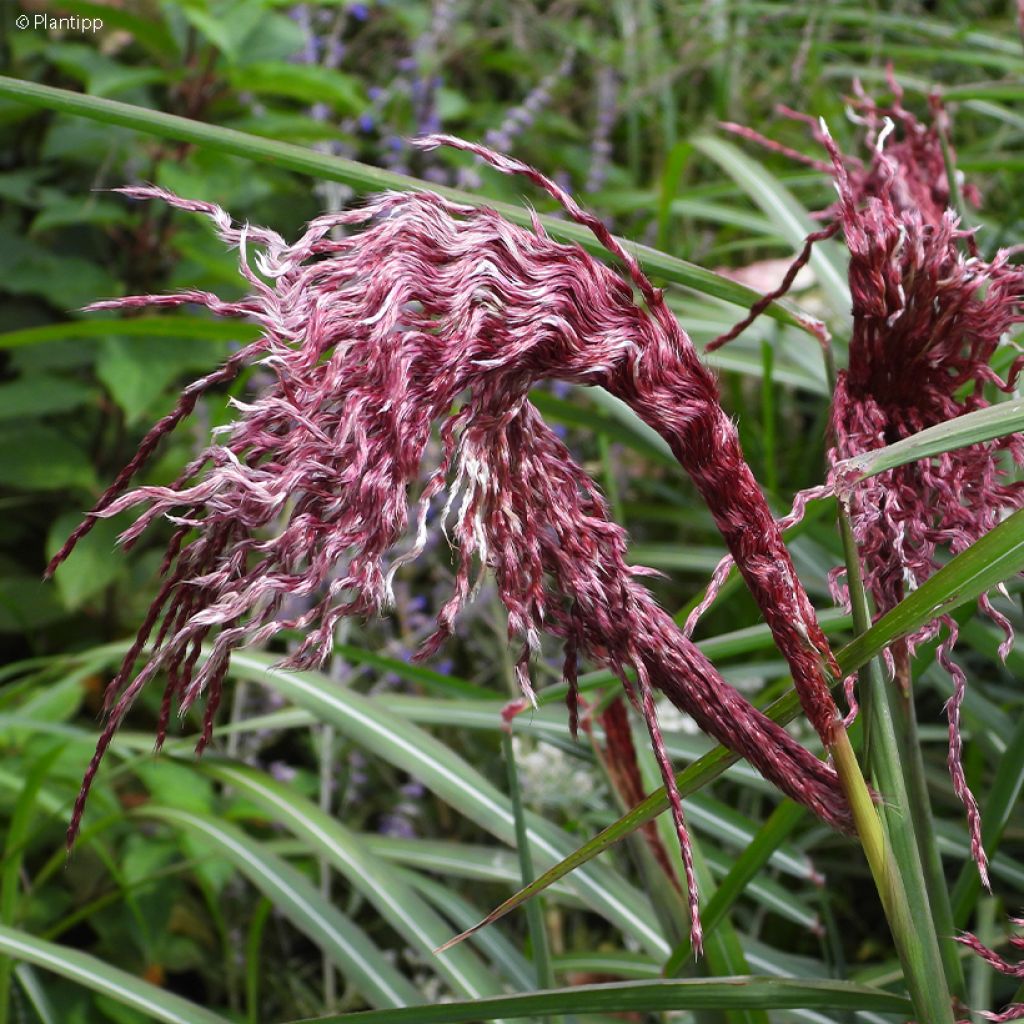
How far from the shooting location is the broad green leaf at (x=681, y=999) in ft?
1.47

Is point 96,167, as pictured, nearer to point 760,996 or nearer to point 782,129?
point 782,129

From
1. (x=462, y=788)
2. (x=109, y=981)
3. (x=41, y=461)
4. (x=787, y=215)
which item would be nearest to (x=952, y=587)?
(x=462, y=788)

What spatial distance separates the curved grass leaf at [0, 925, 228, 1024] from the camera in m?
0.74

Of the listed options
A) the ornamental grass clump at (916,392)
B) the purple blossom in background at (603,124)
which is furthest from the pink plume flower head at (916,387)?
the purple blossom in background at (603,124)

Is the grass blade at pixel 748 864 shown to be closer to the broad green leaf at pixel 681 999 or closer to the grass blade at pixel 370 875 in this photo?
the broad green leaf at pixel 681 999

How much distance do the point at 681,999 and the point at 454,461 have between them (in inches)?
9.1

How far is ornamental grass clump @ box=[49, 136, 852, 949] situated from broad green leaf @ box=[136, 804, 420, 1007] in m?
0.47

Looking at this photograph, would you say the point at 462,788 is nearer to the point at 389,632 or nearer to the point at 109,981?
the point at 109,981

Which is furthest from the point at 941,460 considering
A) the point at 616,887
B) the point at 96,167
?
the point at 96,167

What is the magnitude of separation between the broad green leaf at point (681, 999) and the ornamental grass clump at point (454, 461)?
87mm

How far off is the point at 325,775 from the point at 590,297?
98cm

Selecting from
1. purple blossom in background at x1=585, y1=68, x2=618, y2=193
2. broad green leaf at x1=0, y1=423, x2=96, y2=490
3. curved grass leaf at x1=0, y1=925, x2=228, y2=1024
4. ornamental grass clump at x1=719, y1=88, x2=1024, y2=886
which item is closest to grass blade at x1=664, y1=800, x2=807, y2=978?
ornamental grass clump at x1=719, y1=88, x2=1024, y2=886

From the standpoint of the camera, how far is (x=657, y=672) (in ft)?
1.30

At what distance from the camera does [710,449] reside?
15.1 inches
